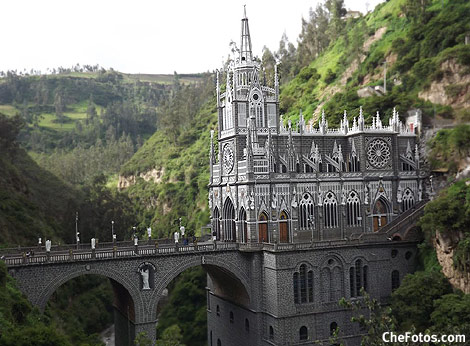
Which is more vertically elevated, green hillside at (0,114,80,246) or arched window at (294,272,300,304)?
green hillside at (0,114,80,246)

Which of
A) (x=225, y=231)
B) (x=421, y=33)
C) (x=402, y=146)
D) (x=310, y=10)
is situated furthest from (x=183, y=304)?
(x=310, y=10)

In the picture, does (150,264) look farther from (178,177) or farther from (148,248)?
(178,177)

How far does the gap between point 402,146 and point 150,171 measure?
66618 millimetres

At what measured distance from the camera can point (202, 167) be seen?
94.4 metres

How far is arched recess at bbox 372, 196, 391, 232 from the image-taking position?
165 feet

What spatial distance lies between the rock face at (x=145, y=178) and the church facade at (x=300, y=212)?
55.5 metres

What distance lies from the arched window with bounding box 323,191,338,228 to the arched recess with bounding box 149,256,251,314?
9.65 m

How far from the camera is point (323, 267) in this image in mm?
44812

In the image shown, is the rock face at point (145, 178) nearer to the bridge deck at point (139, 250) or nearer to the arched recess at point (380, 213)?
the bridge deck at point (139, 250)

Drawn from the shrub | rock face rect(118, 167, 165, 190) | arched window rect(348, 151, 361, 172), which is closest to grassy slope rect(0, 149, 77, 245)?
rock face rect(118, 167, 165, 190)

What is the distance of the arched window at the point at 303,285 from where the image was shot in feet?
143

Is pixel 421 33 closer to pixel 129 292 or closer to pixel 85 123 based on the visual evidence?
pixel 129 292

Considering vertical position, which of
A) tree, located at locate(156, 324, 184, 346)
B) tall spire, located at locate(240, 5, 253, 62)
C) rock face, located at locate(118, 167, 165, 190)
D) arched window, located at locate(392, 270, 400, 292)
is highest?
tall spire, located at locate(240, 5, 253, 62)

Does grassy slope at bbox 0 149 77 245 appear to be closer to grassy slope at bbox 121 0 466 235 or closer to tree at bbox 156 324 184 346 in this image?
grassy slope at bbox 121 0 466 235
